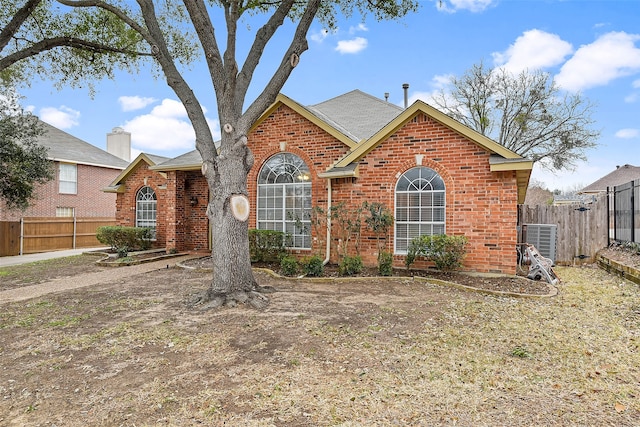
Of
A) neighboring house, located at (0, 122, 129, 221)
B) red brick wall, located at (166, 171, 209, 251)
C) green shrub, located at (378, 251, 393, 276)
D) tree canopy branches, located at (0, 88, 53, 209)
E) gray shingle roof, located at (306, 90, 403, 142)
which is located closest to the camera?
green shrub, located at (378, 251, 393, 276)

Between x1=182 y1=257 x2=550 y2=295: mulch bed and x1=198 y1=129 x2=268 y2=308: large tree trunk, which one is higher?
x1=198 y1=129 x2=268 y2=308: large tree trunk

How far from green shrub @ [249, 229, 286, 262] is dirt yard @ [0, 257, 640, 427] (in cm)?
374

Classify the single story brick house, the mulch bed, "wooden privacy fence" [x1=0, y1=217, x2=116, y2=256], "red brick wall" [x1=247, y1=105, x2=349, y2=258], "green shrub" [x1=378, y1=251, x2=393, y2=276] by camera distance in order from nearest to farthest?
the mulch bed, the single story brick house, "green shrub" [x1=378, y1=251, x2=393, y2=276], "red brick wall" [x1=247, y1=105, x2=349, y2=258], "wooden privacy fence" [x1=0, y1=217, x2=116, y2=256]

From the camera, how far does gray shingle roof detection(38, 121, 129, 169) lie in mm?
19027

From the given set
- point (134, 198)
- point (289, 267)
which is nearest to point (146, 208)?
point (134, 198)

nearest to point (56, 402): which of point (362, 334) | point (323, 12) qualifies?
point (362, 334)

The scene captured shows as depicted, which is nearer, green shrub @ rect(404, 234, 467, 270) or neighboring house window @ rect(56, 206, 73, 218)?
green shrub @ rect(404, 234, 467, 270)

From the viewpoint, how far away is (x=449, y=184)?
8609 millimetres

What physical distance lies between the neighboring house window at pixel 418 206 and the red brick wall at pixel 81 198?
1713cm

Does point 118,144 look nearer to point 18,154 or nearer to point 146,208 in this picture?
point 18,154

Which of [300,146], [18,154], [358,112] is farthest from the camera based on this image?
[358,112]

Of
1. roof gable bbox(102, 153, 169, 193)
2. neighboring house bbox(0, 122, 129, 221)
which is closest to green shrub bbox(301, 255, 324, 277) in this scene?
roof gable bbox(102, 153, 169, 193)

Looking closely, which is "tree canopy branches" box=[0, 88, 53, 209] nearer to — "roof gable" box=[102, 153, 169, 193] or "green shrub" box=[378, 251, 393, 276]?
"roof gable" box=[102, 153, 169, 193]

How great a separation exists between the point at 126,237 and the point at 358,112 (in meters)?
10.6
